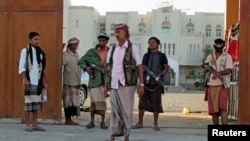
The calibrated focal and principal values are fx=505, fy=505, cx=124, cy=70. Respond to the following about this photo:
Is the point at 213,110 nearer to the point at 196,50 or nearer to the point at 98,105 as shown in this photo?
the point at 98,105

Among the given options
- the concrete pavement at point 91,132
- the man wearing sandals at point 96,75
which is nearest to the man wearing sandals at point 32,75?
the concrete pavement at point 91,132

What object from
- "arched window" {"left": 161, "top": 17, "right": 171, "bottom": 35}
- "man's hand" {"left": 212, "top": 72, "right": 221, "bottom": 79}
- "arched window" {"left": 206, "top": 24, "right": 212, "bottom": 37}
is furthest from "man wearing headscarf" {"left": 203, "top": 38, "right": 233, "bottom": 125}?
"arched window" {"left": 206, "top": 24, "right": 212, "bottom": 37}

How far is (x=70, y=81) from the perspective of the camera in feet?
35.1

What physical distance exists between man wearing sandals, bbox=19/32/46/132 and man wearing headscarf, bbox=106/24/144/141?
199cm

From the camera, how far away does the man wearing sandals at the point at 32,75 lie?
929cm

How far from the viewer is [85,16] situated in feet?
219

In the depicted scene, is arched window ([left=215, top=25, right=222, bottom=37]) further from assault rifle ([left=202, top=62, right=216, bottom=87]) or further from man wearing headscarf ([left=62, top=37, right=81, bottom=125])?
assault rifle ([left=202, top=62, right=216, bottom=87])

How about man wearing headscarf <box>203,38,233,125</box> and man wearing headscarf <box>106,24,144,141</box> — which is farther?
man wearing headscarf <box>203,38,233,125</box>

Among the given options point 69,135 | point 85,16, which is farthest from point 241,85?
point 85,16

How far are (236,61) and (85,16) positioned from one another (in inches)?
2197

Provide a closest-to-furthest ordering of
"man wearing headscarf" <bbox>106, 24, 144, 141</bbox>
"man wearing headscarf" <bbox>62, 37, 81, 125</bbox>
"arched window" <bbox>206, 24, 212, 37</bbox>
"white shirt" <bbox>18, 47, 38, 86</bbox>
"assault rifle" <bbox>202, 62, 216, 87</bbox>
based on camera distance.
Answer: "man wearing headscarf" <bbox>106, 24, 144, 141</bbox> < "white shirt" <bbox>18, 47, 38, 86</bbox> < "assault rifle" <bbox>202, 62, 216, 87</bbox> < "man wearing headscarf" <bbox>62, 37, 81, 125</bbox> < "arched window" <bbox>206, 24, 212, 37</bbox>

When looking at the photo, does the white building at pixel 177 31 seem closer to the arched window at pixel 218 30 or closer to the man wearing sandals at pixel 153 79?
the arched window at pixel 218 30

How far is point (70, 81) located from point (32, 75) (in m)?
1.50

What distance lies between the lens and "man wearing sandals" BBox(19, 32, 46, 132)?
9289 millimetres
